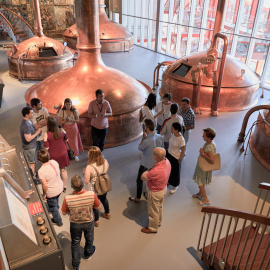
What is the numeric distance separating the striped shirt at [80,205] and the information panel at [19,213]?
0.50 metres

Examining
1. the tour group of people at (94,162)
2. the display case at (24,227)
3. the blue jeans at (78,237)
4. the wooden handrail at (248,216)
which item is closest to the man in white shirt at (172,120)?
the tour group of people at (94,162)

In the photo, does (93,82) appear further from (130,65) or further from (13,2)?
(13,2)

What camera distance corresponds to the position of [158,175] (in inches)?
140

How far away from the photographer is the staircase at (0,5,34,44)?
16350mm

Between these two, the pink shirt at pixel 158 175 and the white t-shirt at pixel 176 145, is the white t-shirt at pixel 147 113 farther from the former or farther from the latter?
the pink shirt at pixel 158 175

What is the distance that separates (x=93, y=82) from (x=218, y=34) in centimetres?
423

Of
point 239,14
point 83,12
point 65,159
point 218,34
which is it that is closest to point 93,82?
point 83,12

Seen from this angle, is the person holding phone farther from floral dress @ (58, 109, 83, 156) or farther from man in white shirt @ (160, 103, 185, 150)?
floral dress @ (58, 109, 83, 156)

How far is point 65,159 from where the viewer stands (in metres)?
4.58

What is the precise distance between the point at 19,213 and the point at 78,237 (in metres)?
1.17

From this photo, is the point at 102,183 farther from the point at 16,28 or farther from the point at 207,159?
the point at 16,28

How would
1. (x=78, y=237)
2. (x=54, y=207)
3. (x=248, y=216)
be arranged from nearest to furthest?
(x=248, y=216), (x=78, y=237), (x=54, y=207)

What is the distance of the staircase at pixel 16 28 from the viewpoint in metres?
16.4

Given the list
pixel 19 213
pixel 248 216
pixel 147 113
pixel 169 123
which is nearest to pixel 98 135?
pixel 147 113
